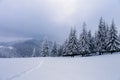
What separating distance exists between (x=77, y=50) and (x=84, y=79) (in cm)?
4698

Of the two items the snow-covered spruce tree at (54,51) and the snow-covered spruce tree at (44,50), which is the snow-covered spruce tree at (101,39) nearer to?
the snow-covered spruce tree at (44,50)

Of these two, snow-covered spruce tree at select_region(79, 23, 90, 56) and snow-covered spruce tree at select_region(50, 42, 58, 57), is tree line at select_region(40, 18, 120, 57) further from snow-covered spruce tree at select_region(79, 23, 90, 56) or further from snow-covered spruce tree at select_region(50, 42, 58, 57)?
snow-covered spruce tree at select_region(50, 42, 58, 57)

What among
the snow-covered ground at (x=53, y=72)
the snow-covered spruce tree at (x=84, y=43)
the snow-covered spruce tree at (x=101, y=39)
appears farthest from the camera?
the snow-covered spruce tree at (x=84, y=43)

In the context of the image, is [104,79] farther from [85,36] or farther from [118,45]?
[85,36]

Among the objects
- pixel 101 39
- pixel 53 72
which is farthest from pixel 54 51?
pixel 53 72

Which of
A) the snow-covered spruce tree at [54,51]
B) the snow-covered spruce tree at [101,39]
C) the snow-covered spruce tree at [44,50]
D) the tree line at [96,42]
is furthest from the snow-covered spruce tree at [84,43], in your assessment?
the snow-covered spruce tree at [54,51]

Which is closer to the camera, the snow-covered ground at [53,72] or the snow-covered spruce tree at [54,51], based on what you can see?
the snow-covered ground at [53,72]

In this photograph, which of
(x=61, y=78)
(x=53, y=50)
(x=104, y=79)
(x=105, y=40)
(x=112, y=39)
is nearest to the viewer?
(x=61, y=78)

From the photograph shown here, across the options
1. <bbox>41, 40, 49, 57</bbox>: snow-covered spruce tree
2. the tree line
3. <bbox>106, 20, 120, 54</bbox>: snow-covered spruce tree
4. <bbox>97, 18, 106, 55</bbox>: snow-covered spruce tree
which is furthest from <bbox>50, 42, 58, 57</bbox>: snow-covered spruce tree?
<bbox>106, 20, 120, 54</bbox>: snow-covered spruce tree

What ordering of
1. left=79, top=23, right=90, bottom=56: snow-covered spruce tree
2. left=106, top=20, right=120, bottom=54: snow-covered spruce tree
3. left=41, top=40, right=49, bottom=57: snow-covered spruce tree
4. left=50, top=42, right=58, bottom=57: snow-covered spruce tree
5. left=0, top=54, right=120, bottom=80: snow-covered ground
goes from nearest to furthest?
left=0, top=54, right=120, bottom=80: snow-covered ground, left=106, top=20, right=120, bottom=54: snow-covered spruce tree, left=79, top=23, right=90, bottom=56: snow-covered spruce tree, left=41, top=40, right=49, bottom=57: snow-covered spruce tree, left=50, top=42, right=58, bottom=57: snow-covered spruce tree

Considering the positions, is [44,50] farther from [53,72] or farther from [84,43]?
[53,72]

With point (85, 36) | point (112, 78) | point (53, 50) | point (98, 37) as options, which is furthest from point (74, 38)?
point (112, 78)

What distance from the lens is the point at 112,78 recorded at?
44.2 ft

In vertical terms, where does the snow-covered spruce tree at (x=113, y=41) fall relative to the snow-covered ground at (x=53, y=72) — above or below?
above
